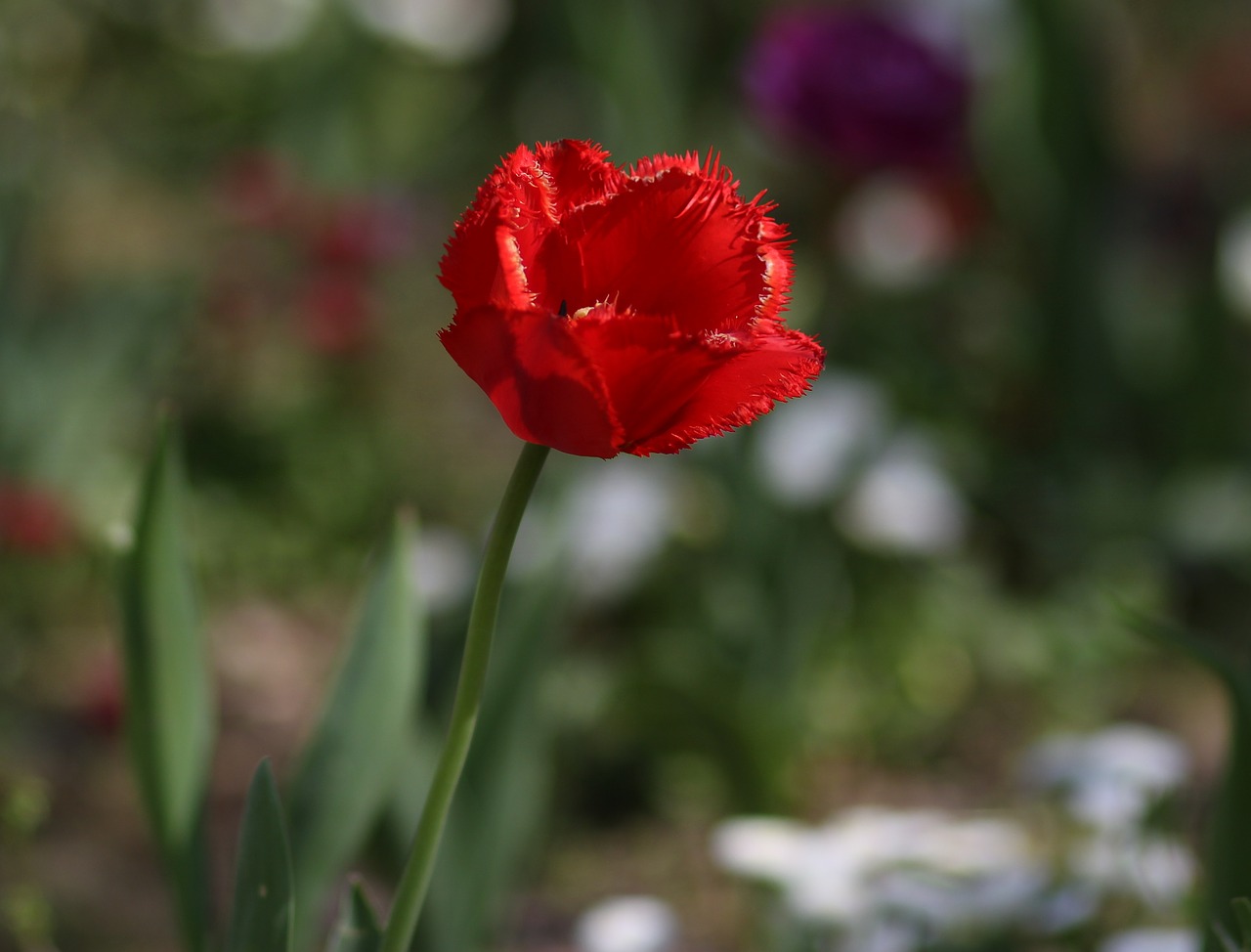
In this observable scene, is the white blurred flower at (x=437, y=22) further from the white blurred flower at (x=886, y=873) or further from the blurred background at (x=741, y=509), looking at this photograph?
the white blurred flower at (x=886, y=873)

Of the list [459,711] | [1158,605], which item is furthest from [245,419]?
[459,711]

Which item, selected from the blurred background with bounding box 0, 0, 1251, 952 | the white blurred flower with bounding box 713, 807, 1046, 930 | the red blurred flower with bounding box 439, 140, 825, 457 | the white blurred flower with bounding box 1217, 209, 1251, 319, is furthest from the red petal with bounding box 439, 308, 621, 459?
the white blurred flower with bounding box 1217, 209, 1251, 319

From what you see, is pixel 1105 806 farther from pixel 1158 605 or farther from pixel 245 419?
pixel 245 419

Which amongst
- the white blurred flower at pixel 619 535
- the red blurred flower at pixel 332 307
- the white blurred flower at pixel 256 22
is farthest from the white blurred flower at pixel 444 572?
the white blurred flower at pixel 256 22

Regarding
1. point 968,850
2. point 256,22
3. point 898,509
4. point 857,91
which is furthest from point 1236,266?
point 256,22

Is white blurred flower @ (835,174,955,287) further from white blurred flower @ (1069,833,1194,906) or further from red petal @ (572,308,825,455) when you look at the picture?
red petal @ (572,308,825,455)
